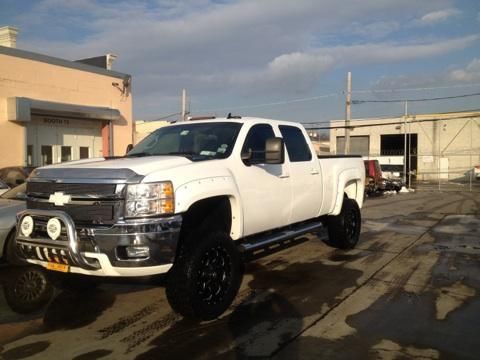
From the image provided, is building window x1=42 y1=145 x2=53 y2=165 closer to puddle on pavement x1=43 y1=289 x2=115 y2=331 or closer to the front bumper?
puddle on pavement x1=43 y1=289 x2=115 y2=331

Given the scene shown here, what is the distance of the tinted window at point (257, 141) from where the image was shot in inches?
232

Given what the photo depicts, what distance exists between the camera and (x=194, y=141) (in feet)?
19.8

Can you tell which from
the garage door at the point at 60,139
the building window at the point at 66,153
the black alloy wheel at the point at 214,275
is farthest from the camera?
the building window at the point at 66,153

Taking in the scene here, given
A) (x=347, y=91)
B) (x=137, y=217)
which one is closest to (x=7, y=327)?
(x=137, y=217)

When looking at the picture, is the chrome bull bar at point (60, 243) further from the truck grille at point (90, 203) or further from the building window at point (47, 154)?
the building window at point (47, 154)

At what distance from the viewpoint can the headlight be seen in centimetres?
436

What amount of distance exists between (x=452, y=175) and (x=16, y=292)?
44375 mm

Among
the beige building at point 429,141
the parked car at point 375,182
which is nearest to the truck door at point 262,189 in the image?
the parked car at point 375,182

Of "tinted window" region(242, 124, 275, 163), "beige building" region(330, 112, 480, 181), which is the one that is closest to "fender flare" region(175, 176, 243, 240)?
"tinted window" region(242, 124, 275, 163)

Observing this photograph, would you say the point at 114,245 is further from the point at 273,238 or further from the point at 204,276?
the point at 273,238

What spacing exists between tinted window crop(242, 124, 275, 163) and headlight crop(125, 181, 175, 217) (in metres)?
1.61

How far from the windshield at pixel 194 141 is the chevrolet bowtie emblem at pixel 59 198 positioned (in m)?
1.38

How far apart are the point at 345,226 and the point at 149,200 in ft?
15.6

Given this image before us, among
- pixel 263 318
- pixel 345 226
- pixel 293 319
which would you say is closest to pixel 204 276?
pixel 263 318
